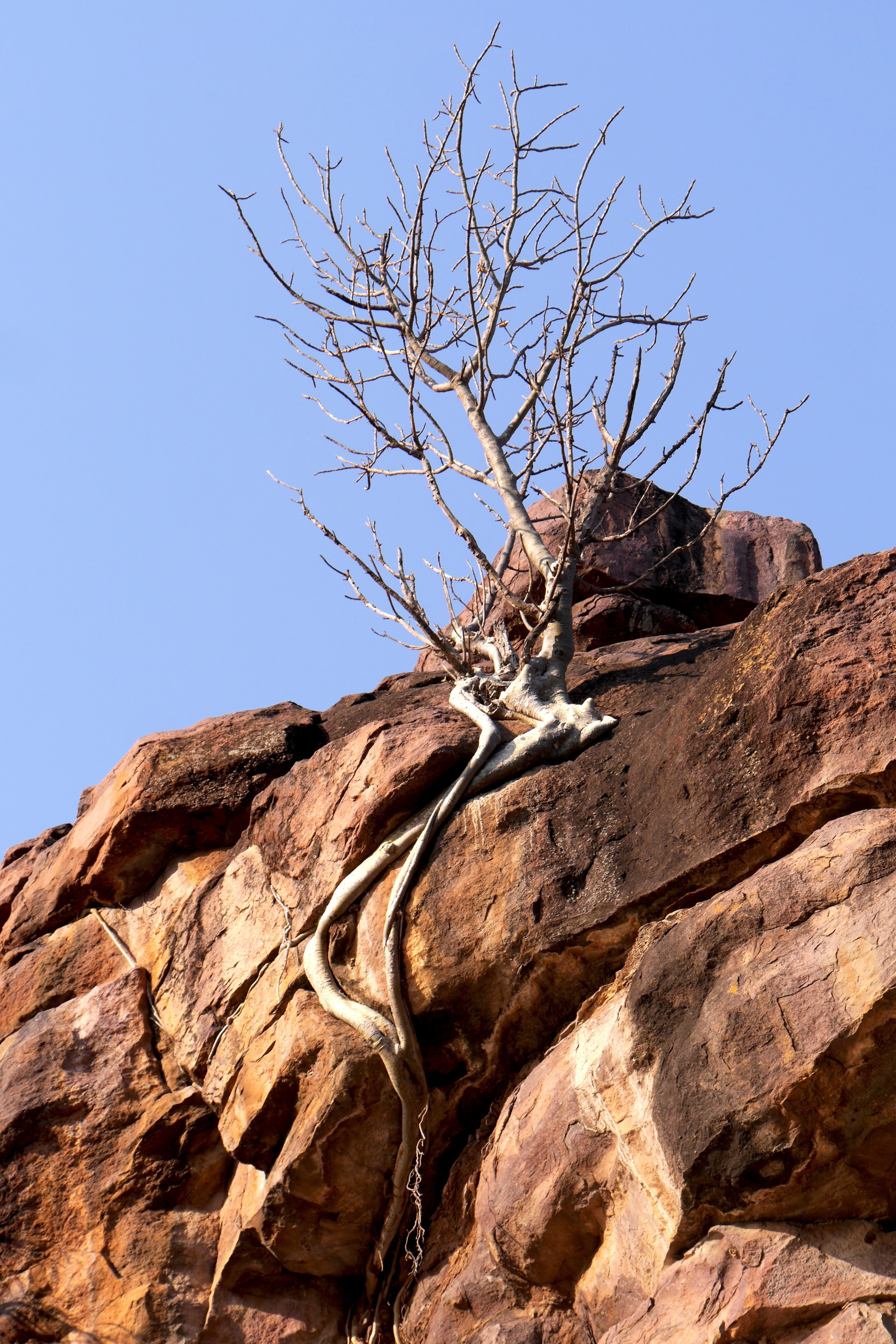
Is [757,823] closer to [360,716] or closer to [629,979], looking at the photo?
[629,979]

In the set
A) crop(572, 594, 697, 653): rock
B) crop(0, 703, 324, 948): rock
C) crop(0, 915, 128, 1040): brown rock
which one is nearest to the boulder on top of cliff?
crop(572, 594, 697, 653): rock

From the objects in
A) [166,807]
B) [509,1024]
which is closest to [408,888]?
[509,1024]

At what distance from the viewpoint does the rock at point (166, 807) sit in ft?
23.4

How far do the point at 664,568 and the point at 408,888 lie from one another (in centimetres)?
478

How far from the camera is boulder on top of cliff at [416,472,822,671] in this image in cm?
931

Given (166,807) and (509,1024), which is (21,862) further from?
(509,1024)

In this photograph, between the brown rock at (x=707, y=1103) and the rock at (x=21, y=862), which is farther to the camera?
the rock at (x=21, y=862)

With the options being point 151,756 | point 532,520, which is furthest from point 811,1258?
point 532,520

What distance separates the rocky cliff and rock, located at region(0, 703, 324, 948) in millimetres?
22

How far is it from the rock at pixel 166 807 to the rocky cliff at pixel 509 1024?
0.07 feet

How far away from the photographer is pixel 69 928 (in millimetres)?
7301

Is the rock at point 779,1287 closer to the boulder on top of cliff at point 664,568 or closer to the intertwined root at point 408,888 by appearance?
the intertwined root at point 408,888

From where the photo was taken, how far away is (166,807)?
7117 mm

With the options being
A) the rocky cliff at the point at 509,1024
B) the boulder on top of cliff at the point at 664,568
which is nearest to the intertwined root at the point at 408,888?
the rocky cliff at the point at 509,1024
